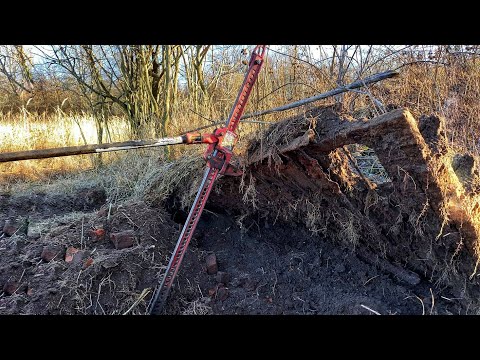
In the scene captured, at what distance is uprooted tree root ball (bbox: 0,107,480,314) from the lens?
2.82m

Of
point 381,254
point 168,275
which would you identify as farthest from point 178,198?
point 381,254

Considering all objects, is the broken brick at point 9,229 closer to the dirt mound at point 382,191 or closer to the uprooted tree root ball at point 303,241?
the uprooted tree root ball at point 303,241

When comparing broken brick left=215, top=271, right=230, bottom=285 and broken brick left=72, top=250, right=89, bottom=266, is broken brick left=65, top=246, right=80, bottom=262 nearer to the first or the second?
broken brick left=72, top=250, right=89, bottom=266

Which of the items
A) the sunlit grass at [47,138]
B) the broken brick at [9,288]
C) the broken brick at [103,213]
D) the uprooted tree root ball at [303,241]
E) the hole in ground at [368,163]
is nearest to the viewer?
the uprooted tree root ball at [303,241]

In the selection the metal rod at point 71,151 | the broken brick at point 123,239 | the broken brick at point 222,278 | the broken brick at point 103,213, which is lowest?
the broken brick at point 222,278

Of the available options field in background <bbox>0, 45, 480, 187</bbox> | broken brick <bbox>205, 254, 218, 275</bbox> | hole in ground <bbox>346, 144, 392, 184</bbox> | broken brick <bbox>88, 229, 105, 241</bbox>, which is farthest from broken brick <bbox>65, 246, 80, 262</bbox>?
hole in ground <bbox>346, 144, 392, 184</bbox>

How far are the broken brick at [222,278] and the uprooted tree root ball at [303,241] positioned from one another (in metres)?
0.01

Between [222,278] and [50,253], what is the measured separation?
1596 mm

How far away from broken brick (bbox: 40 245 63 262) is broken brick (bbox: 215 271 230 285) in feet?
4.84

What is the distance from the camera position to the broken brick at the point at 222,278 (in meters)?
3.28

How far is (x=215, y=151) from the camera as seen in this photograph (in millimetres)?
2643

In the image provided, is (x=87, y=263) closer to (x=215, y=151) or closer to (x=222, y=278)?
(x=222, y=278)

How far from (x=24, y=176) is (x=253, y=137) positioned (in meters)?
4.64

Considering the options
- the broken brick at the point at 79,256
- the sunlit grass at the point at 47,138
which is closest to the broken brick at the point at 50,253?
the broken brick at the point at 79,256
